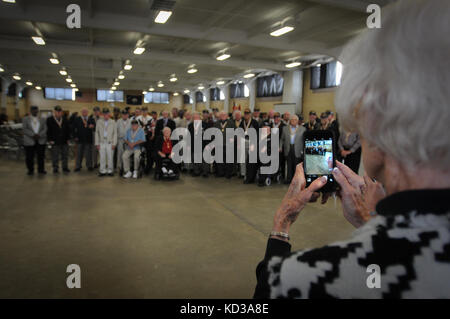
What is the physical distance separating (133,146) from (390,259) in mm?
7765

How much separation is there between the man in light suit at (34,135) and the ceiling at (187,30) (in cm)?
273

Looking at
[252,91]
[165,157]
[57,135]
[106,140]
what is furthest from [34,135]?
[252,91]

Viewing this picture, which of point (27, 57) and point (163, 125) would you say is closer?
point (163, 125)

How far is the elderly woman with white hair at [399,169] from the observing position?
490 millimetres

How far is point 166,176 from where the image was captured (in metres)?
7.48

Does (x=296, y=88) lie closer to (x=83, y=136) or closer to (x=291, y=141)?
(x=291, y=141)

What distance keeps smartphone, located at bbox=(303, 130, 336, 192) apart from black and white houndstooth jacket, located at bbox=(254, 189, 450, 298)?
2.55ft

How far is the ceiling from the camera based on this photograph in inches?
306

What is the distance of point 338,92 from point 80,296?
2603 mm

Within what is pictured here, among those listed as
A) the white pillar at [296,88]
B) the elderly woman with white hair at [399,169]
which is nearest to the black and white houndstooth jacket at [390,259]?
the elderly woman with white hair at [399,169]

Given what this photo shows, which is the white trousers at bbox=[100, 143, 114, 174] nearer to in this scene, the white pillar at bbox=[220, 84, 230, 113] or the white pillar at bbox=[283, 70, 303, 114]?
the white pillar at bbox=[283, 70, 303, 114]

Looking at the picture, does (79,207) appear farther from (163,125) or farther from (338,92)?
(338,92)

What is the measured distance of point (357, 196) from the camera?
3.52 ft
